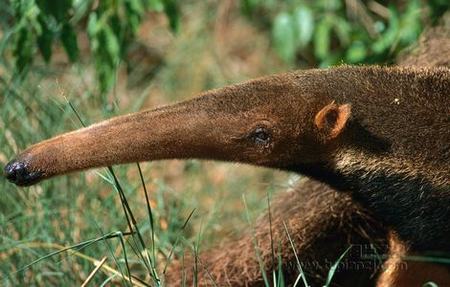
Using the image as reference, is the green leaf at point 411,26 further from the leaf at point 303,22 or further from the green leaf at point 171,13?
the green leaf at point 171,13

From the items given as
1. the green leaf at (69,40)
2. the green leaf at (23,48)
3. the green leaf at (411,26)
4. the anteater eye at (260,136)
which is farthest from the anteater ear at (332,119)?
the green leaf at (411,26)

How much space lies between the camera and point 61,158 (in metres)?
3.96

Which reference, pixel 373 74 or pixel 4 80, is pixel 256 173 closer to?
pixel 4 80

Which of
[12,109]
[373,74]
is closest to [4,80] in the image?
[12,109]

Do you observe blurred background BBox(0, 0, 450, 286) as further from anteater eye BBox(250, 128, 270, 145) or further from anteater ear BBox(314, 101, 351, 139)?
anteater ear BBox(314, 101, 351, 139)

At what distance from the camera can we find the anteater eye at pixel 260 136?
171 inches

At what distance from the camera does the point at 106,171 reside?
452 centimetres

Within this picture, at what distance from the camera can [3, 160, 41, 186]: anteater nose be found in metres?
3.95

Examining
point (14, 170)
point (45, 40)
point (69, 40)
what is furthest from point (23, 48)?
point (14, 170)

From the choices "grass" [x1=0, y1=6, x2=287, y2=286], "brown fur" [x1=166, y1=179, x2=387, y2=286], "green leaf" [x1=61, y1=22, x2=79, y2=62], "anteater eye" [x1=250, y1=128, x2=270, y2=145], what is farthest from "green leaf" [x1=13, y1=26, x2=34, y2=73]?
"anteater eye" [x1=250, y1=128, x2=270, y2=145]

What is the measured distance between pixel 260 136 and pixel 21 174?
1051 mm

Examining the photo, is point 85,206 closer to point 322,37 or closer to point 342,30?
point 322,37

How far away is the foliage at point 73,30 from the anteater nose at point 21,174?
5.22 feet

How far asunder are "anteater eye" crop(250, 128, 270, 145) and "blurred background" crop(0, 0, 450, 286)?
0.52m
